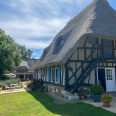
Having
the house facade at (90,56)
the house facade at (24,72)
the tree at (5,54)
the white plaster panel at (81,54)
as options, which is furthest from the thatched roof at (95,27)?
the house facade at (24,72)

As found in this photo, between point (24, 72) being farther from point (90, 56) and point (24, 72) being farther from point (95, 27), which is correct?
point (95, 27)

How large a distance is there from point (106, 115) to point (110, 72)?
5.70 metres

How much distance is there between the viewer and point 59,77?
10234mm

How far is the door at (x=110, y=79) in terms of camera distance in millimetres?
Result: 9930

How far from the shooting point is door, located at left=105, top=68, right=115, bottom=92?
9.93m

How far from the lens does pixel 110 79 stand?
33.1 ft

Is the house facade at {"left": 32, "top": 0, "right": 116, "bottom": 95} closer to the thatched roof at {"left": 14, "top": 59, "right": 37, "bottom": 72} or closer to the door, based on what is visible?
the door

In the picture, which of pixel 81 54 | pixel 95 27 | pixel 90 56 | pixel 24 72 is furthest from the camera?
pixel 24 72

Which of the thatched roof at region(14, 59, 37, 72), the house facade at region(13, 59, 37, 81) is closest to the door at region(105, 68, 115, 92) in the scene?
the house facade at region(13, 59, 37, 81)

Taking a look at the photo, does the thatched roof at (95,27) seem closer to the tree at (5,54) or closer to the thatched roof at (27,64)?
the tree at (5,54)

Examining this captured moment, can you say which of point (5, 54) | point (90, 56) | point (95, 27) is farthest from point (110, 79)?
point (5, 54)

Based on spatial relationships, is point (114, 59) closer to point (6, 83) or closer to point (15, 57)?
point (6, 83)

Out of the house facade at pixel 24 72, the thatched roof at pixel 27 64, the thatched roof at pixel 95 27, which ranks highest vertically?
the thatched roof at pixel 95 27

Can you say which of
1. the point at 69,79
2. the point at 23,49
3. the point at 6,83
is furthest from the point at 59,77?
the point at 23,49
